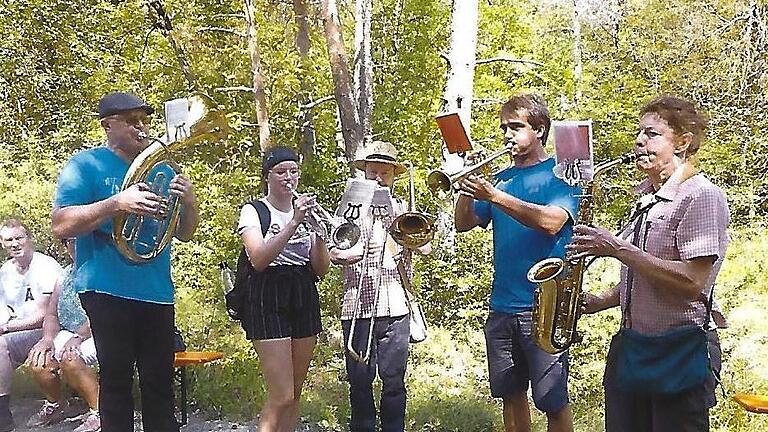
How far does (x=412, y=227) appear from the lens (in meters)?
3.72

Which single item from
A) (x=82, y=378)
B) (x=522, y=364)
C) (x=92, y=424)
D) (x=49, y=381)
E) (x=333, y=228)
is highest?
(x=333, y=228)

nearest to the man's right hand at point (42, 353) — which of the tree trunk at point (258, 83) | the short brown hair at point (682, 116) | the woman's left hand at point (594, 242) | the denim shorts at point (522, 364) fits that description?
the denim shorts at point (522, 364)

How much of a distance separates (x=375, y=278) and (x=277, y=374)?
611 mm

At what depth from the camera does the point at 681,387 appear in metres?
2.48

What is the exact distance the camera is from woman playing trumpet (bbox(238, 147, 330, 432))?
3.55 meters

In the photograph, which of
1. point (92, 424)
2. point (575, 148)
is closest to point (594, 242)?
point (575, 148)

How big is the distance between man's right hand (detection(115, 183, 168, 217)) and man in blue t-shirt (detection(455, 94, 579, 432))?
3.72ft

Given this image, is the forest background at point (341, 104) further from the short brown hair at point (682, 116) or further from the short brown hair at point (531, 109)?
the short brown hair at point (682, 116)

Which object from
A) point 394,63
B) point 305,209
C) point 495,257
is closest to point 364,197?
point 305,209

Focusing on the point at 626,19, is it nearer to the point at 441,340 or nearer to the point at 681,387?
the point at 441,340

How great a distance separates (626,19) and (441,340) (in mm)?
11015

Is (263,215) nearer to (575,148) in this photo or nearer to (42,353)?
(575,148)

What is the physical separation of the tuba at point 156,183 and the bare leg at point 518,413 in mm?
1528

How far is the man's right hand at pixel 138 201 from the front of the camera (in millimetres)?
3049
